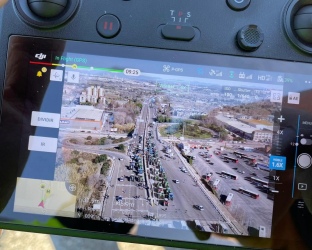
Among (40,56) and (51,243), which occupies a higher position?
(40,56)

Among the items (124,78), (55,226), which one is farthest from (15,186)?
(124,78)

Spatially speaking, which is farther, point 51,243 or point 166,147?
point 51,243

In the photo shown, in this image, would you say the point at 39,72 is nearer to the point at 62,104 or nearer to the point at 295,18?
the point at 62,104

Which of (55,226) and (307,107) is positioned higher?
(307,107)

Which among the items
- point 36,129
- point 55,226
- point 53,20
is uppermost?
point 53,20

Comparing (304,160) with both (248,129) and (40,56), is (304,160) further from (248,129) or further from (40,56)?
(40,56)
